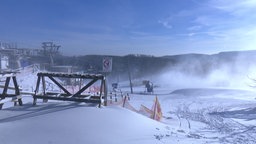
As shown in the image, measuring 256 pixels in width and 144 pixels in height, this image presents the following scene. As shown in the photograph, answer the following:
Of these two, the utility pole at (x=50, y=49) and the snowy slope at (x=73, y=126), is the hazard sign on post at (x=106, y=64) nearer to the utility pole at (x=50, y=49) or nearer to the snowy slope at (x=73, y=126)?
the snowy slope at (x=73, y=126)

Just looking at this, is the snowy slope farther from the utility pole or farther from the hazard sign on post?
the utility pole

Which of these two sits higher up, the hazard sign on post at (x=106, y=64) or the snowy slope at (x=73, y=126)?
the hazard sign on post at (x=106, y=64)

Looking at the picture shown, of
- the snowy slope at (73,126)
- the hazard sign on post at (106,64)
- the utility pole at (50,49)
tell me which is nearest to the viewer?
the snowy slope at (73,126)

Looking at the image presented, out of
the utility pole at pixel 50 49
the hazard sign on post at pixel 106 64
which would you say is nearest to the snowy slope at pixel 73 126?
the hazard sign on post at pixel 106 64

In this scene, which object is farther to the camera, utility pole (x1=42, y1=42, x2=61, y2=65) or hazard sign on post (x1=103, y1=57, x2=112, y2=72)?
utility pole (x1=42, y1=42, x2=61, y2=65)

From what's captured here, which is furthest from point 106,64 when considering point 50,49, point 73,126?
point 50,49

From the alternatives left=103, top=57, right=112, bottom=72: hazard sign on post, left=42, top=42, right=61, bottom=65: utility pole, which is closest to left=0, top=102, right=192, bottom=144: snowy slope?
left=103, top=57, right=112, bottom=72: hazard sign on post

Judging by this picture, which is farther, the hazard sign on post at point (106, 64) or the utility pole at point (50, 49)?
the utility pole at point (50, 49)

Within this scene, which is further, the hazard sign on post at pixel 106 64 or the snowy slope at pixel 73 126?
the hazard sign on post at pixel 106 64

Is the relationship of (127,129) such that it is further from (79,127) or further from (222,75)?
(222,75)

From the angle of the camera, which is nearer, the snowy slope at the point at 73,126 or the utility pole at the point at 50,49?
the snowy slope at the point at 73,126

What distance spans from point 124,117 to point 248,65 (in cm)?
7973

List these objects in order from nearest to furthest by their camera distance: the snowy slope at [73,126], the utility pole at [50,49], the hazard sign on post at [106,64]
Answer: the snowy slope at [73,126], the hazard sign on post at [106,64], the utility pole at [50,49]

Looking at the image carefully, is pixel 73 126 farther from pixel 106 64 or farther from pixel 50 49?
pixel 50 49
